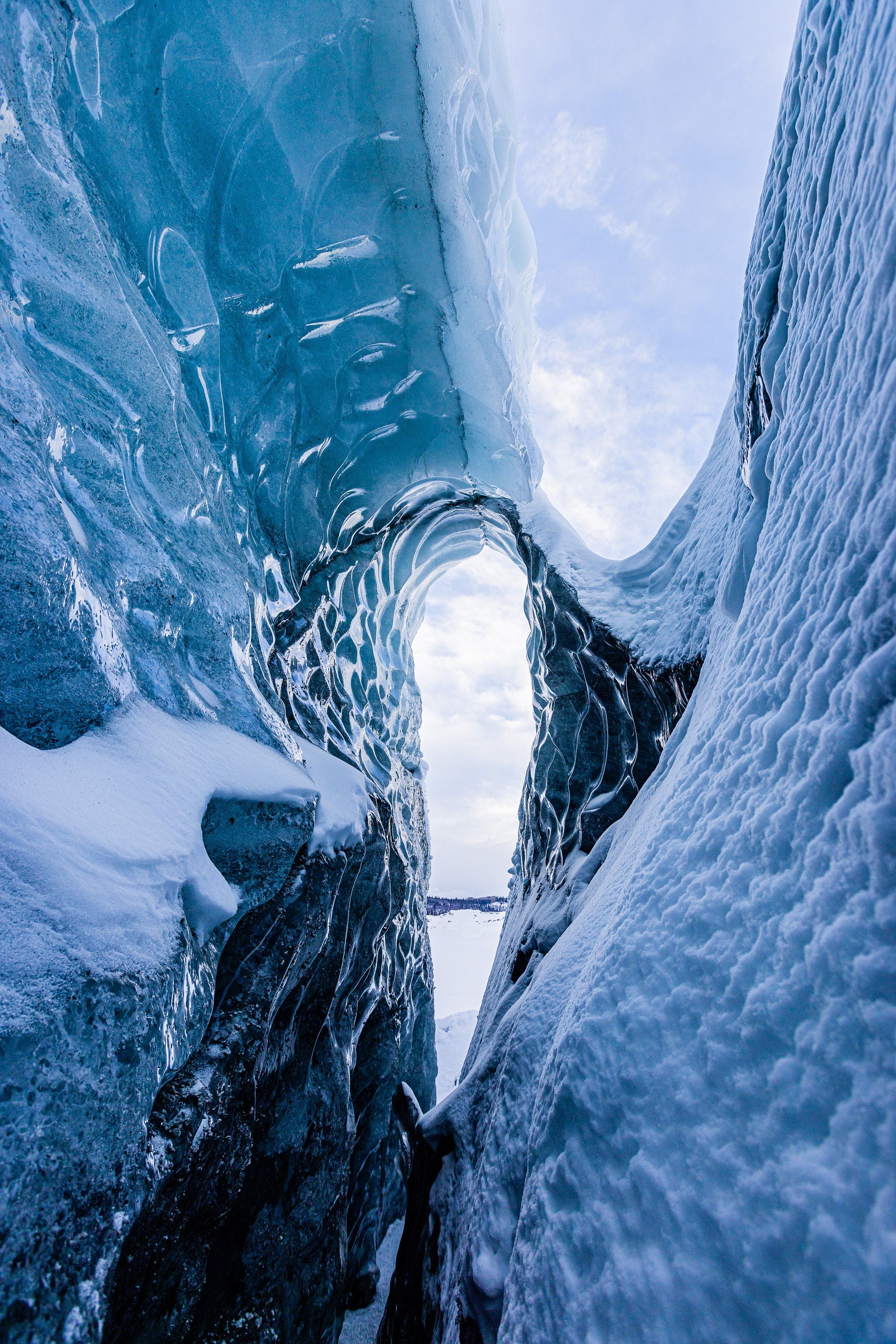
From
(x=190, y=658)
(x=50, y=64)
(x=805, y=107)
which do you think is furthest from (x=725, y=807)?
(x=50, y=64)

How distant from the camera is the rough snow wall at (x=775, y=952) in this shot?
513 millimetres

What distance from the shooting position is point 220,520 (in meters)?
1.87

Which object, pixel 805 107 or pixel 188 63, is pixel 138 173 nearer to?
pixel 188 63

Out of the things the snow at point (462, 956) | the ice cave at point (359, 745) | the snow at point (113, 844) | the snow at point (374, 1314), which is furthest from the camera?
the snow at point (462, 956)

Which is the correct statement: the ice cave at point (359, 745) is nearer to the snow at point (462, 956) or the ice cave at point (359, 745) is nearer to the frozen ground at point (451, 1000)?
the frozen ground at point (451, 1000)

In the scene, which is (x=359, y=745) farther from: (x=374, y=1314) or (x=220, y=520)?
(x=374, y=1314)

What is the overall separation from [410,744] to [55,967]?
10.9 ft

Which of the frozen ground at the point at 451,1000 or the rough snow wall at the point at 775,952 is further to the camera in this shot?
the frozen ground at the point at 451,1000

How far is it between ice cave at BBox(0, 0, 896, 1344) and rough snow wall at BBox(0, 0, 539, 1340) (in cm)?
1

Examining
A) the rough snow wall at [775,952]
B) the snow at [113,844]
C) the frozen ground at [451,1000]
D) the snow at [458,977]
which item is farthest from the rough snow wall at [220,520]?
the snow at [458,977]

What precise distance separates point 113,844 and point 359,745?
7.12 ft

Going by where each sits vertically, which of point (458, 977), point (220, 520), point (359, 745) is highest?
point (220, 520)

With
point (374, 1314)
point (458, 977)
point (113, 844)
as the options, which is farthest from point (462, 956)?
point (113, 844)

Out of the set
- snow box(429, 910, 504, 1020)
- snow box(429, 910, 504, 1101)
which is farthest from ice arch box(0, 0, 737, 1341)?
snow box(429, 910, 504, 1020)
